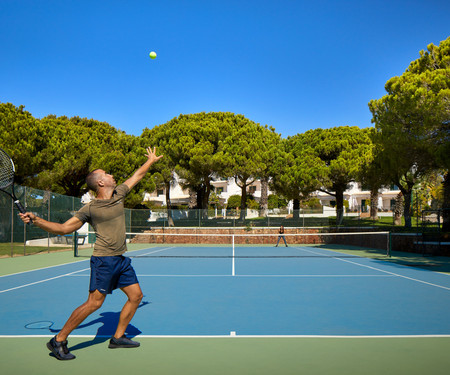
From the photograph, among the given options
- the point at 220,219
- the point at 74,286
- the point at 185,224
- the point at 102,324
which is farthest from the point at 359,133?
the point at 102,324

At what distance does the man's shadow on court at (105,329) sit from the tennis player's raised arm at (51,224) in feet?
4.34

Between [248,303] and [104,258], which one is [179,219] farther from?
[104,258]

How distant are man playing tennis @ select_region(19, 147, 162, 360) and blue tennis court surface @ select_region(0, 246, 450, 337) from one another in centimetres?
96

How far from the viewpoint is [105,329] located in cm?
519

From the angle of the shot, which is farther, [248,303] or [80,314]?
[248,303]

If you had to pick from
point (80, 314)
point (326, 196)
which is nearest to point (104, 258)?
point (80, 314)

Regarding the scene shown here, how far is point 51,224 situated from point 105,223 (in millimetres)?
493

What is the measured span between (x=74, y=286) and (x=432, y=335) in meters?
6.60

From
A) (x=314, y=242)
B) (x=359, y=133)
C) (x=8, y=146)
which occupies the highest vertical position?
(x=359, y=133)

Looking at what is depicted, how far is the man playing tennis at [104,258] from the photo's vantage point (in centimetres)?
398

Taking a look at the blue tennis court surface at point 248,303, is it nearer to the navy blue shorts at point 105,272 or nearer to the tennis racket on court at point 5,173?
the navy blue shorts at point 105,272

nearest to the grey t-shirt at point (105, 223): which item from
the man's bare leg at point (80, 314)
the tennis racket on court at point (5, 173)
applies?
the man's bare leg at point (80, 314)

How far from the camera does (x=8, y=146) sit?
21.7 meters

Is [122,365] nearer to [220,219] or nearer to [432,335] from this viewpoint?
[432,335]
